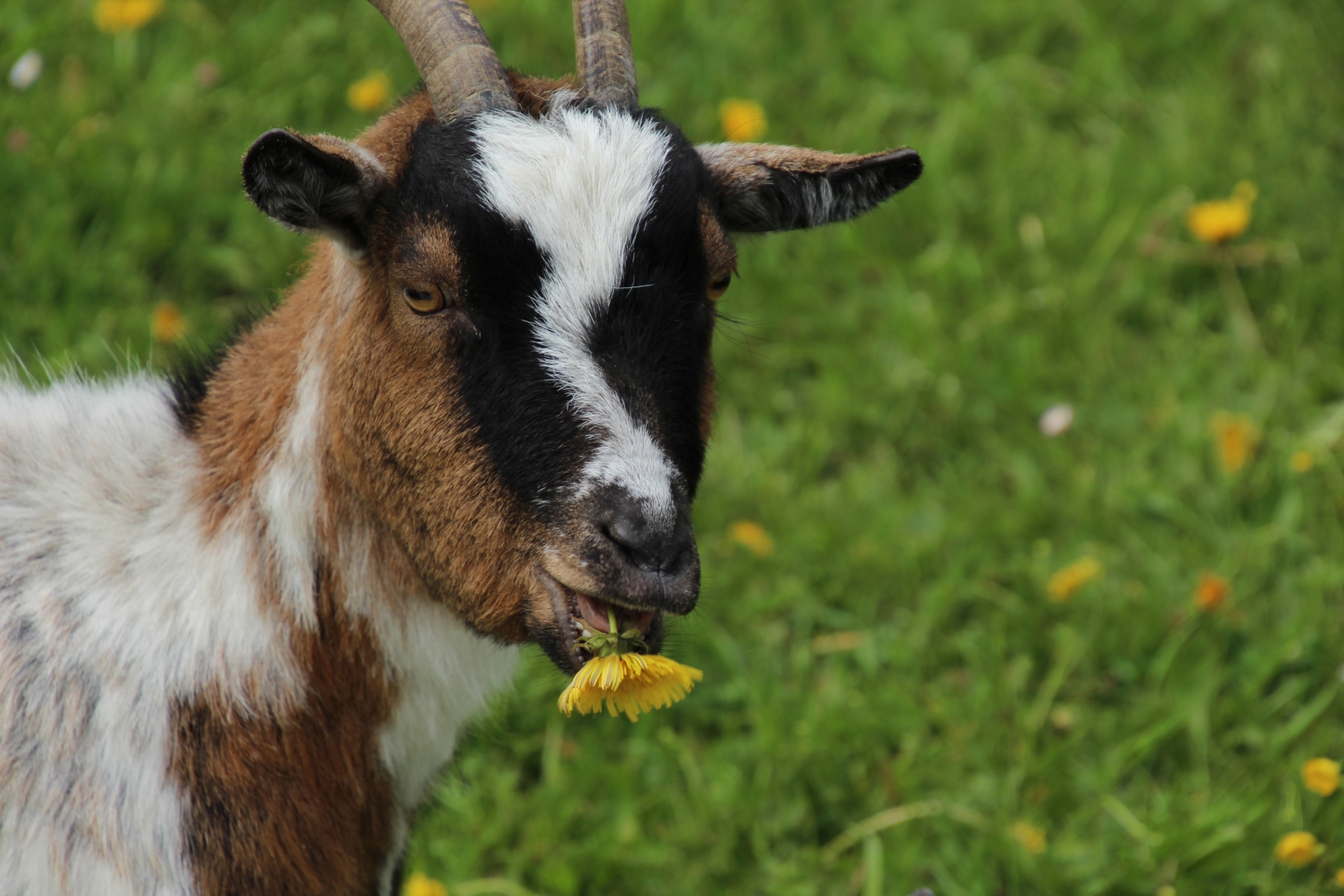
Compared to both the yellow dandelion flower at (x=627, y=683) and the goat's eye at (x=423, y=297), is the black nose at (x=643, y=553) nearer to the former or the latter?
the yellow dandelion flower at (x=627, y=683)

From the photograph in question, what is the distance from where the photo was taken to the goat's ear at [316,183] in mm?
2516

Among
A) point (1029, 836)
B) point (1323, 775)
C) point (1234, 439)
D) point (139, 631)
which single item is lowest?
point (1029, 836)

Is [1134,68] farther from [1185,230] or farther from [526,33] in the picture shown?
[526,33]

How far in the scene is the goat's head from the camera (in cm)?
257

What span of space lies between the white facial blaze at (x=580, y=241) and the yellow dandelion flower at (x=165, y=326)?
2.61m

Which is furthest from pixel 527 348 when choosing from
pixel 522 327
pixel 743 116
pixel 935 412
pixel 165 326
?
pixel 743 116

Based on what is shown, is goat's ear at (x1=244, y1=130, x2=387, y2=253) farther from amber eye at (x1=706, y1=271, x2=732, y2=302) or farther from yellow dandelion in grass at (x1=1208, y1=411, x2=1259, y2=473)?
yellow dandelion in grass at (x1=1208, y1=411, x2=1259, y2=473)

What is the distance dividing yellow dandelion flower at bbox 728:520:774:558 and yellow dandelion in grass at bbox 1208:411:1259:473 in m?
1.72

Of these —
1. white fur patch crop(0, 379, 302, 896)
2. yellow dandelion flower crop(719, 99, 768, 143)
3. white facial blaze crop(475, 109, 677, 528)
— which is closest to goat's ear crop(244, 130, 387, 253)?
white facial blaze crop(475, 109, 677, 528)

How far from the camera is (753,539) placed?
186 inches

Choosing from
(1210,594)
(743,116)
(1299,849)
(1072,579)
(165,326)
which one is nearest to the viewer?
(1299,849)

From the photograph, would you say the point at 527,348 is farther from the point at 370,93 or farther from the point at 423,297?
the point at 370,93

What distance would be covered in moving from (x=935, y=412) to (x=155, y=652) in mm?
3365

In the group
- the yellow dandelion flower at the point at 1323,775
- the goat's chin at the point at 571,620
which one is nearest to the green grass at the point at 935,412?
the yellow dandelion flower at the point at 1323,775
